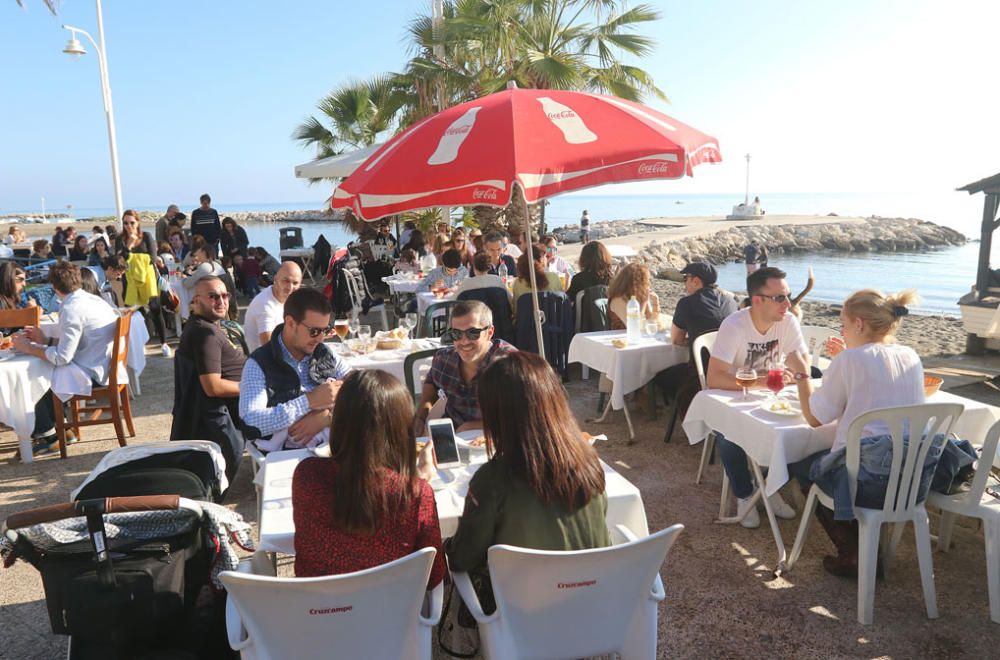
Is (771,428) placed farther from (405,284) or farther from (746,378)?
(405,284)

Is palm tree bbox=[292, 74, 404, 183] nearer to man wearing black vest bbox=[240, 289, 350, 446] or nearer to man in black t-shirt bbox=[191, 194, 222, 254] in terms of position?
man in black t-shirt bbox=[191, 194, 222, 254]

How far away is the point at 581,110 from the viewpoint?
351 cm

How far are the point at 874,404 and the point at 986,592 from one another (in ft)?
3.64

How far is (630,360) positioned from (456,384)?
2.23 metres

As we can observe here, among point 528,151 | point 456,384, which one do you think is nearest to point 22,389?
point 456,384

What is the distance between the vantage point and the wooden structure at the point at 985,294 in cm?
866

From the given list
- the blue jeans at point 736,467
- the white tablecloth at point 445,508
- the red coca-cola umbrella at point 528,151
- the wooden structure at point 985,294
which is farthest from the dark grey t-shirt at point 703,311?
the wooden structure at point 985,294

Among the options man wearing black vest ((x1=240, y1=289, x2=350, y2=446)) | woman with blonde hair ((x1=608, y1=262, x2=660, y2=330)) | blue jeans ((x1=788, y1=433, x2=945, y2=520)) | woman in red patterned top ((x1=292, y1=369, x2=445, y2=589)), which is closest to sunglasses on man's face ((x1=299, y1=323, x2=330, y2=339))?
man wearing black vest ((x1=240, y1=289, x2=350, y2=446))

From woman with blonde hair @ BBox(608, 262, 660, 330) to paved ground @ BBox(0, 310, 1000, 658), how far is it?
6.40 ft

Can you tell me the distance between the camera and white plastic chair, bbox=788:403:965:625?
288 cm

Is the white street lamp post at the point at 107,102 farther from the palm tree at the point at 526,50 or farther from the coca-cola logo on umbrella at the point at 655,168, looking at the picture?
the coca-cola logo on umbrella at the point at 655,168

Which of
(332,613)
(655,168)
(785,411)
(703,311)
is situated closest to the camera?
(332,613)

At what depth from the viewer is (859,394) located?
10.0 ft

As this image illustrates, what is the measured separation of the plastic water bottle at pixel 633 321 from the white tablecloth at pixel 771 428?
5.62ft
